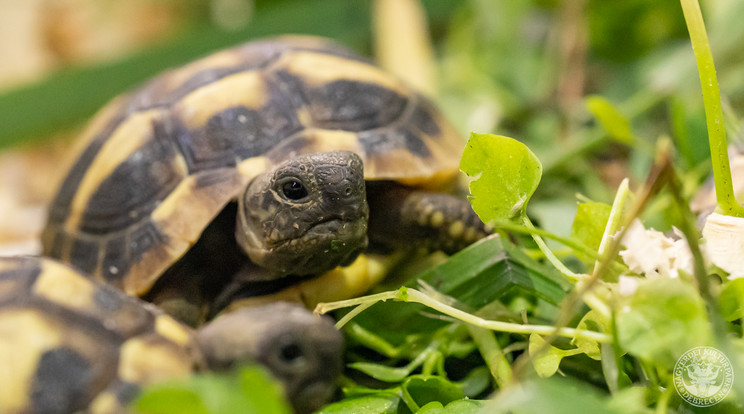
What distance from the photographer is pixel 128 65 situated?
377 centimetres

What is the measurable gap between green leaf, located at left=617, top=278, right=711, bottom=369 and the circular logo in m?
0.02

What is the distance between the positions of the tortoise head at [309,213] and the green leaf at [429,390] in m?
0.34

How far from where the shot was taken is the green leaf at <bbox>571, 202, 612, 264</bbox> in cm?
123

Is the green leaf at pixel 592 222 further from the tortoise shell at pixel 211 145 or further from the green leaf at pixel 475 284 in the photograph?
the tortoise shell at pixel 211 145

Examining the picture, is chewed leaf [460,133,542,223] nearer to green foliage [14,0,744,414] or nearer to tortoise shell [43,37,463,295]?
green foliage [14,0,744,414]

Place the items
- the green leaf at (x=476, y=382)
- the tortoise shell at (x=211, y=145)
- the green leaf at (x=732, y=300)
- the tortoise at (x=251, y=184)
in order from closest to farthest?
the green leaf at (x=732, y=300), the green leaf at (x=476, y=382), the tortoise at (x=251, y=184), the tortoise shell at (x=211, y=145)

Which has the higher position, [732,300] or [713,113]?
[713,113]

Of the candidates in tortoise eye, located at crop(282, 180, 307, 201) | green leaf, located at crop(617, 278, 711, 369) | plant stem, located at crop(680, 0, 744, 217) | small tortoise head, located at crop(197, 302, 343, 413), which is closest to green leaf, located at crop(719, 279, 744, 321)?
green leaf, located at crop(617, 278, 711, 369)

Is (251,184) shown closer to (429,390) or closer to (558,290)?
(429,390)

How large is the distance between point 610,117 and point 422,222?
2.01 feet

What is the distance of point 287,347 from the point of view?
3.29 feet

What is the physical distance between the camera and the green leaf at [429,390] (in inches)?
45.6

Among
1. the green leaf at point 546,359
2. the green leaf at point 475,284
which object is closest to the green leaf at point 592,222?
the green leaf at point 475,284

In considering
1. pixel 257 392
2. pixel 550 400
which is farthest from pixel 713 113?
pixel 257 392
